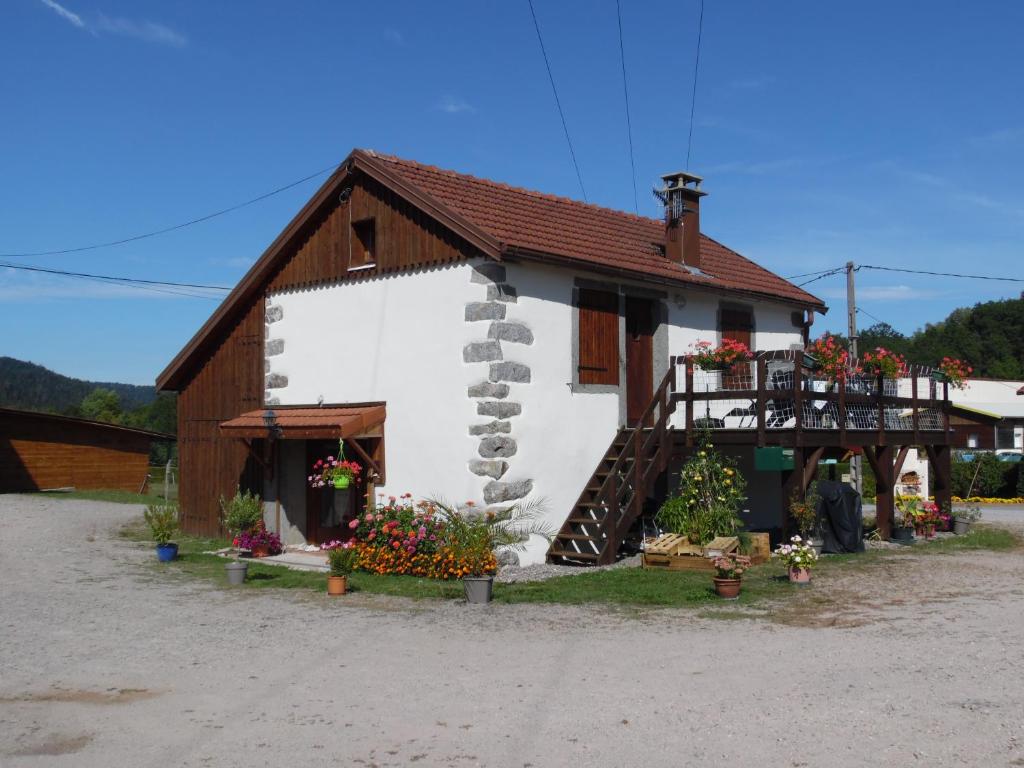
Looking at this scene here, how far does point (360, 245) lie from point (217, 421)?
17.4 ft

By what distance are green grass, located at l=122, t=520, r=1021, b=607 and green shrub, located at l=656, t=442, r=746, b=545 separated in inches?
32.6

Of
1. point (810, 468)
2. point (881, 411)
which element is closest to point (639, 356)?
point (810, 468)

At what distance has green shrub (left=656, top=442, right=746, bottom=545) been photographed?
1460cm

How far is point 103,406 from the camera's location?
83.9 metres

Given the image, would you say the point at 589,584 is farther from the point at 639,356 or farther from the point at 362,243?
the point at 362,243

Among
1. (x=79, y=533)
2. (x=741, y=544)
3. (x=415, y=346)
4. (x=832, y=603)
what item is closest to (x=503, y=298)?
(x=415, y=346)

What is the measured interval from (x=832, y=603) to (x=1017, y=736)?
16.2 feet

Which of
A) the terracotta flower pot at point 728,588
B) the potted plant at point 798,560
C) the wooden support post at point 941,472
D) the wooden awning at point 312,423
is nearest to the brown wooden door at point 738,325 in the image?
the wooden support post at point 941,472

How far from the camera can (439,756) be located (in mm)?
5957

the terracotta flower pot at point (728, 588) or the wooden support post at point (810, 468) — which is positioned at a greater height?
the wooden support post at point (810, 468)

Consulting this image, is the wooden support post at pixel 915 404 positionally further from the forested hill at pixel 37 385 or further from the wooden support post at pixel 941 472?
the forested hill at pixel 37 385

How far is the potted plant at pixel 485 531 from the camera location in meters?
12.8

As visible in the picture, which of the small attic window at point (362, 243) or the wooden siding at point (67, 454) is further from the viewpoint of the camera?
the wooden siding at point (67, 454)

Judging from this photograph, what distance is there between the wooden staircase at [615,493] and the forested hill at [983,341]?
239 ft
